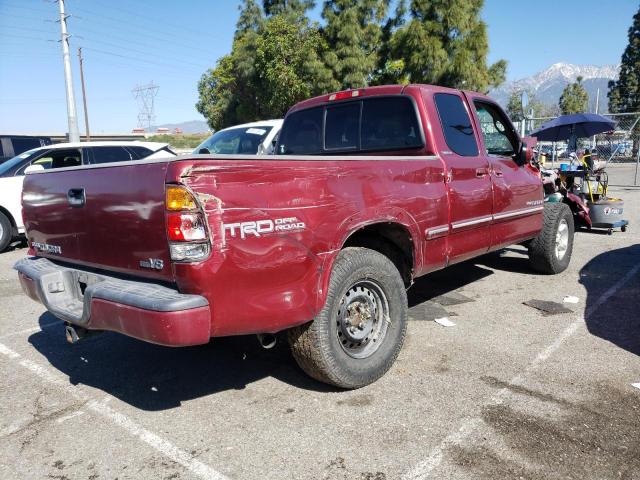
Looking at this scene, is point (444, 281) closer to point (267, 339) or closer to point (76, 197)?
point (267, 339)

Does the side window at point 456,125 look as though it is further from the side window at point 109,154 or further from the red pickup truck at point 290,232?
the side window at point 109,154

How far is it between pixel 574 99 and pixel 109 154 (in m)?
57.0

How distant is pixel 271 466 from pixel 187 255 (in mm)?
1157

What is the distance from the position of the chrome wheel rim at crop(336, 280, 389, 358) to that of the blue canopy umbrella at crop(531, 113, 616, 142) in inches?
348

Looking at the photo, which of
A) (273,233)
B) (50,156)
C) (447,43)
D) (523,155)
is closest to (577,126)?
(523,155)

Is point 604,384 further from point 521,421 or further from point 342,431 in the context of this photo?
point 342,431

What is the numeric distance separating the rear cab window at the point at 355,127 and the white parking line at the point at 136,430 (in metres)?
2.80

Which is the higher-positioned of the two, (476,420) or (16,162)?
(16,162)

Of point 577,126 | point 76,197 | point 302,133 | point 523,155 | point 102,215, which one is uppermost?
point 577,126

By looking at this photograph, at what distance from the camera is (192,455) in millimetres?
2730

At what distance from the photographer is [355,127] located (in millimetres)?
4574

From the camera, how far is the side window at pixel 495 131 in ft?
16.4

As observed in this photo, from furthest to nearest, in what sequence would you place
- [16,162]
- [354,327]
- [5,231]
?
[16,162]
[5,231]
[354,327]

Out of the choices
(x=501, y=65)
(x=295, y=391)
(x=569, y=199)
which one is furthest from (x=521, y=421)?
(x=501, y=65)
